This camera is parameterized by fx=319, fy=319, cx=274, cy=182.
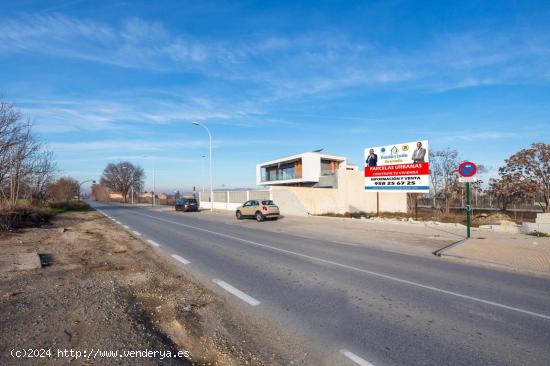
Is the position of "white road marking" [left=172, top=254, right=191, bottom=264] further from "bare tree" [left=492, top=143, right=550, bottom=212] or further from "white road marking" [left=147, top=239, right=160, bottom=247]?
"bare tree" [left=492, top=143, right=550, bottom=212]

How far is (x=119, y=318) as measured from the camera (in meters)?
4.67

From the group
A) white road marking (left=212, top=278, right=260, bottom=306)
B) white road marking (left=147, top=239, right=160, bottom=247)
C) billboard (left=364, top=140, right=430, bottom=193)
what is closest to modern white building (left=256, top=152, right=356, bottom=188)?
billboard (left=364, top=140, right=430, bottom=193)

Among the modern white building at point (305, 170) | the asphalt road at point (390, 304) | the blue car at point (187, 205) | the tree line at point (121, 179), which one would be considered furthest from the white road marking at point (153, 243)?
the tree line at point (121, 179)

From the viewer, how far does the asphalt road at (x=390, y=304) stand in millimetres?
3875

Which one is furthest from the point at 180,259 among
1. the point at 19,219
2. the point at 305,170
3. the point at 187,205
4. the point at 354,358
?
the point at 305,170

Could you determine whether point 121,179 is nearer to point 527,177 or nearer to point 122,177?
point 122,177

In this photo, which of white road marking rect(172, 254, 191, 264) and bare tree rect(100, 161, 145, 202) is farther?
bare tree rect(100, 161, 145, 202)

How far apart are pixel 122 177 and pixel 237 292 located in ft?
357

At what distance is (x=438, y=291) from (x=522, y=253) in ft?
19.4

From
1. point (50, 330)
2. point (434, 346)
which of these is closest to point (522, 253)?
point (434, 346)

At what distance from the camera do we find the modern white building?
142 ft

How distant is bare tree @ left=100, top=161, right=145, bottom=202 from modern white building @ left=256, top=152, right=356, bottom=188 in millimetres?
65904

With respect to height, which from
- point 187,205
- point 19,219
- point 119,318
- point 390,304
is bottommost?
point 390,304

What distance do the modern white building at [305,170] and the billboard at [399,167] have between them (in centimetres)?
1415
